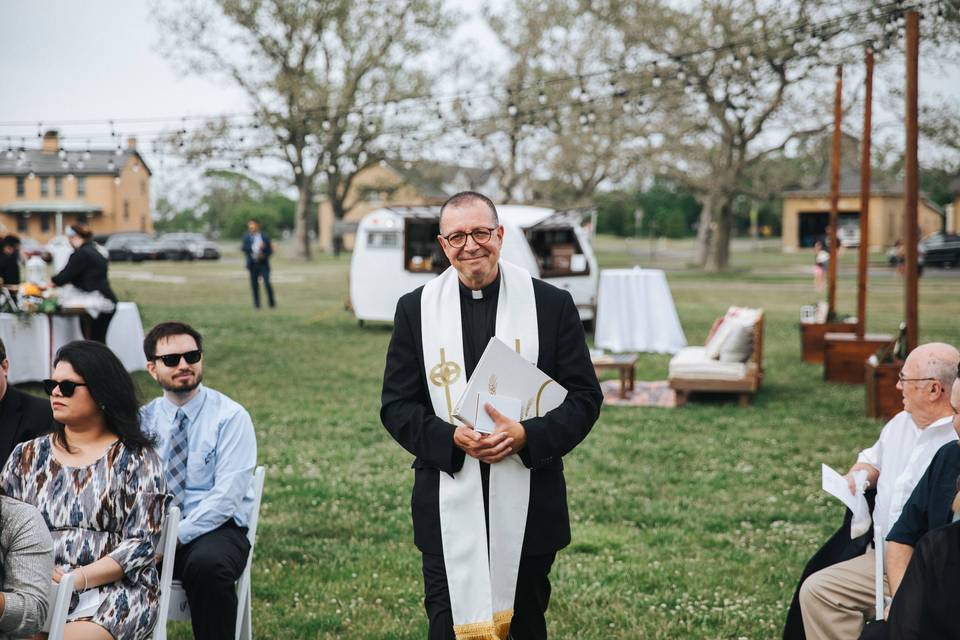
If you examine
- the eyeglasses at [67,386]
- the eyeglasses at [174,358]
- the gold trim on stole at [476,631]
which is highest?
the eyeglasses at [174,358]

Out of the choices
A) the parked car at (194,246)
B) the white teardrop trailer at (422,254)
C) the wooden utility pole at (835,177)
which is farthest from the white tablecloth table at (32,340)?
the parked car at (194,246)

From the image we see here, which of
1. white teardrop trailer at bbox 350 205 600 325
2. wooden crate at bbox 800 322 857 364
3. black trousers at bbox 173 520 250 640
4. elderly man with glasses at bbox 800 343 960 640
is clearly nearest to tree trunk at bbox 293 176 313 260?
white teardrop trailer at bbox 350 205 600 325

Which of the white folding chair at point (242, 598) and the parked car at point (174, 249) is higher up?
the parked car at point (174, 249)

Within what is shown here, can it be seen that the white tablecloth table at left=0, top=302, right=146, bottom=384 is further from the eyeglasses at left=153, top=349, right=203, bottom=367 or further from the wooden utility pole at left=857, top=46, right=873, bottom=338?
the wooden utility pole at left=857, top=46, right=873, bottom=338

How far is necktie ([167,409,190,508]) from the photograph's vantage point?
4344 millimetres

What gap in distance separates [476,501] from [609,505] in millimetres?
3976

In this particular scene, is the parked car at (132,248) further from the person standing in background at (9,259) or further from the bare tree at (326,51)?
the person standing in background at (9,259)

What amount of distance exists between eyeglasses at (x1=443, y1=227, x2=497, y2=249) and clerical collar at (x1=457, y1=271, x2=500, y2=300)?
192mm

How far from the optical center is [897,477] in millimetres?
4047

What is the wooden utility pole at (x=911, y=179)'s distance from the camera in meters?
9.27

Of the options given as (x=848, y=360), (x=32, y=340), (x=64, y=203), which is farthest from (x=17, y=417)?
(x=64, y=203)

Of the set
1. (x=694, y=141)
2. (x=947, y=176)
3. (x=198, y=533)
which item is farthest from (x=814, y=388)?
(x=947, y=176)

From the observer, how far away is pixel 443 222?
3.38m

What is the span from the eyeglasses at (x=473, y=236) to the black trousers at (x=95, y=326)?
10.2 metres
